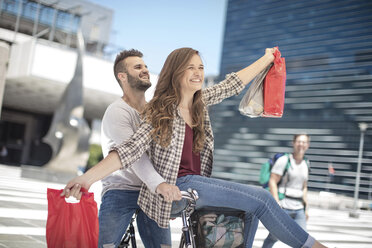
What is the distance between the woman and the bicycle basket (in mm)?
73

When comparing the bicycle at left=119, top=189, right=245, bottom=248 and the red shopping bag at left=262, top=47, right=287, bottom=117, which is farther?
the red shopping bag at left=262, top=47, right=287, bottom=117

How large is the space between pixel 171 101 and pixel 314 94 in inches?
4269

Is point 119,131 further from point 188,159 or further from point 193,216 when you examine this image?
point 193,216

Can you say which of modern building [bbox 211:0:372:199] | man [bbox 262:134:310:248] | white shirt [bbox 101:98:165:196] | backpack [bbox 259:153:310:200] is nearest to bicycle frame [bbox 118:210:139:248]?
white shirt [bbox 101:98:165:196]

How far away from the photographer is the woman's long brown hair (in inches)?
97.6

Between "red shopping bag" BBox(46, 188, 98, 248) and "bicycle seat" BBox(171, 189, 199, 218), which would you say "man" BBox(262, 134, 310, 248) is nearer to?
"bicycle seat" BBox(171, 189, 199, 218)

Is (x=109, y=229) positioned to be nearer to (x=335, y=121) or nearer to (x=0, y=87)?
(x=0, y=87)

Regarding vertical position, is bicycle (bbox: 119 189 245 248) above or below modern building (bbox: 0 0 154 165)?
below

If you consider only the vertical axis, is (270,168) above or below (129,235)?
above

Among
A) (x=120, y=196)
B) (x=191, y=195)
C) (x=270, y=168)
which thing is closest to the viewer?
(x=191, y=195)

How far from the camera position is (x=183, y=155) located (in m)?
2.53

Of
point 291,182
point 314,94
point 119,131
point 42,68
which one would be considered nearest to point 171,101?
point 119,131

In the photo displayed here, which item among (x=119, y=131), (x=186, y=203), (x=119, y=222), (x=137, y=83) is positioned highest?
(x=137, y=83)

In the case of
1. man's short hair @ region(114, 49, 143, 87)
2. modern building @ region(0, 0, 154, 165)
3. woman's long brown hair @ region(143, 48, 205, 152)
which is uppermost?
modern building @ region(0, 0, 154, 165)
